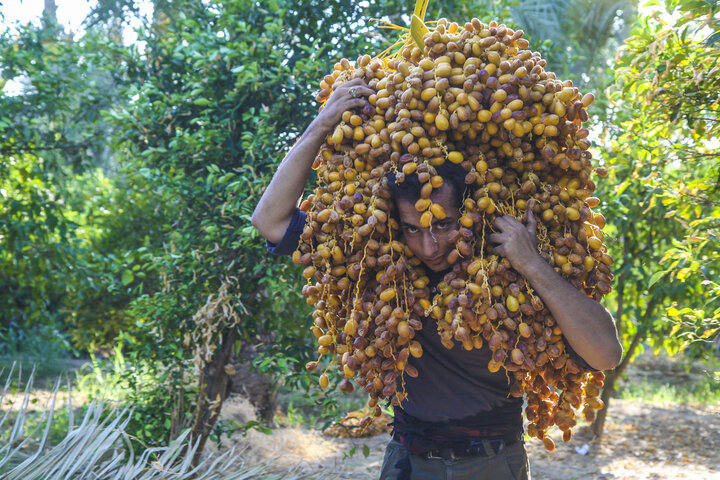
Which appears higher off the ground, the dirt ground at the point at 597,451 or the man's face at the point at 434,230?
the man's face at the point at 434,230

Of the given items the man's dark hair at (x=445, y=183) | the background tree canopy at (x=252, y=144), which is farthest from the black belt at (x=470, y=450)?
the background tree canopy at (x=252, y=144)

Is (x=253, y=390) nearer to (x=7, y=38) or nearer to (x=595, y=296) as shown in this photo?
(x=7, y=38)

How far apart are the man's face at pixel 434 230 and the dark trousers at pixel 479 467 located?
57 cm

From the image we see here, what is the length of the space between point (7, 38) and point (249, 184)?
335 centimetres

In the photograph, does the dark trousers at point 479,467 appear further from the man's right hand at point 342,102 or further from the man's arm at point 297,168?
the man's right hand at point 342,102

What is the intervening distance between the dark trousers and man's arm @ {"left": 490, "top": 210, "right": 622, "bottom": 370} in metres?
0.41

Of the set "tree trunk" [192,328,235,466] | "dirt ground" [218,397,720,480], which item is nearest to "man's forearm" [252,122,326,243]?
"tree trunk" [192,328,235,466]

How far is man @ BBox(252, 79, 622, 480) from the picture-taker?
1.68 meters

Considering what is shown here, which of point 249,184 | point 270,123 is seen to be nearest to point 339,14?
point 270,123

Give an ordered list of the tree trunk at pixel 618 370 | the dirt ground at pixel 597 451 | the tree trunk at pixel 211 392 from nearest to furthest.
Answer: the tree trunk at pixel 211 392 → the dirt ground at pixel 597 451 → the tree trunk at pixel 618 370

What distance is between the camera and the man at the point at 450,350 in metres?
1.68

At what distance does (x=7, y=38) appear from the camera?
17.3 ft

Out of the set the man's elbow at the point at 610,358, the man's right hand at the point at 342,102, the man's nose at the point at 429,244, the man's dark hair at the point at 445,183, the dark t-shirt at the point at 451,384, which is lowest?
the dark t-shirt at the point at 451,384

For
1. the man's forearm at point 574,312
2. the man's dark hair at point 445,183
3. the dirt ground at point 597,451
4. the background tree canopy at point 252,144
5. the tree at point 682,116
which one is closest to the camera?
the man's forearm at point 574,312
